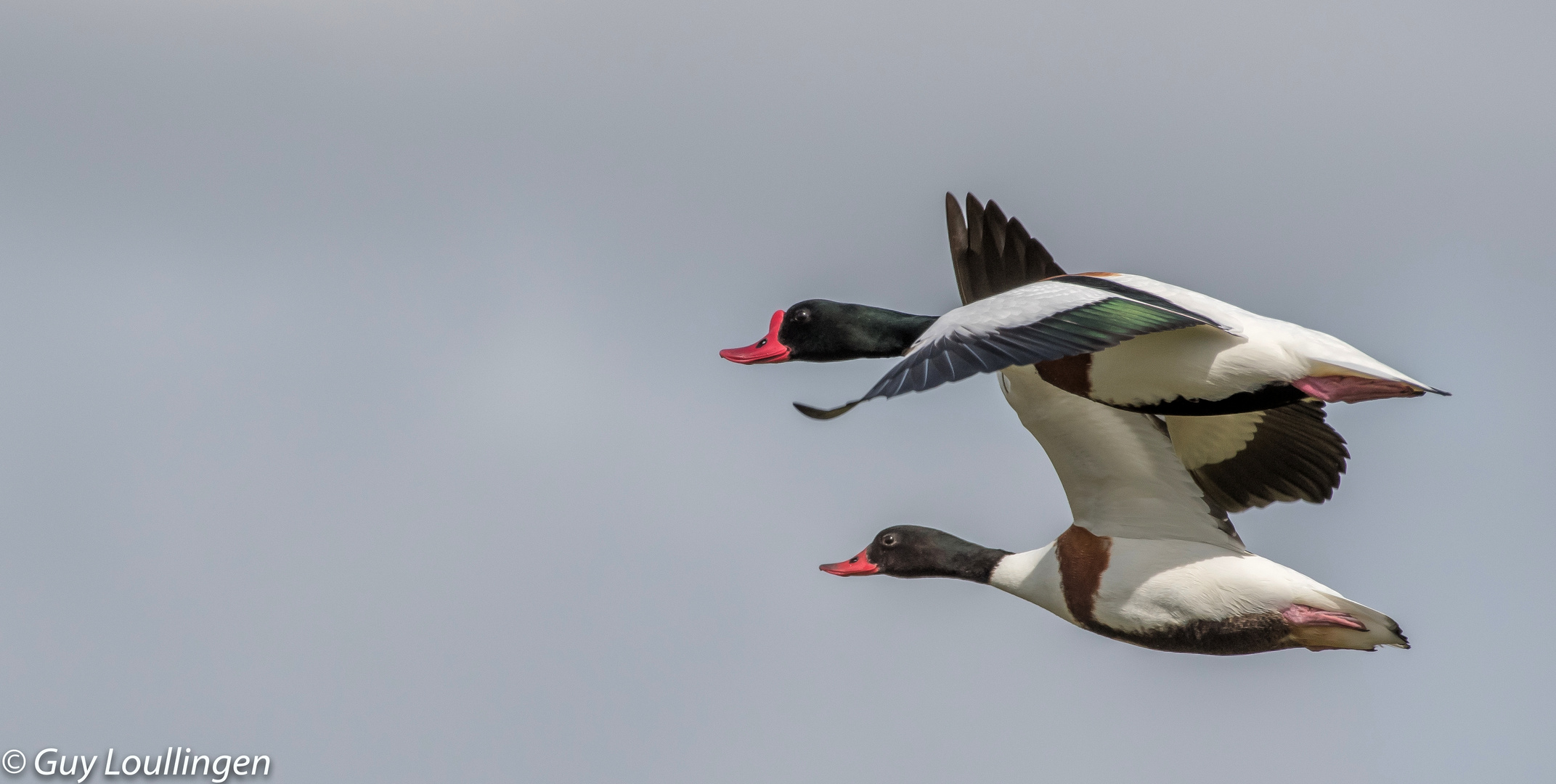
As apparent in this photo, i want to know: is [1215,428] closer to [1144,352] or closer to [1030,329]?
[1144,352]

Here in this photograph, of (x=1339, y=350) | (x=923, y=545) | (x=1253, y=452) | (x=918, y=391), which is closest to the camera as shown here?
(x=918, y=391)

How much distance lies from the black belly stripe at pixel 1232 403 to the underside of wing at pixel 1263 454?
4.08 feet

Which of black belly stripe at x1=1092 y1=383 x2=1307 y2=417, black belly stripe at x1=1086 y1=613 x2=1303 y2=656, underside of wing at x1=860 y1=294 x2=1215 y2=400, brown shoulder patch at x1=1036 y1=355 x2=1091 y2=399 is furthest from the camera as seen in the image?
black belly stripe at x1=1086 y1=613 x2=1303 y2=656

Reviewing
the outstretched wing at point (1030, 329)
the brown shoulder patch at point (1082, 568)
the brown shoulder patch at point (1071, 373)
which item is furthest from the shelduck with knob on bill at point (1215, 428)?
the outstretched wing at point (1030, 329)

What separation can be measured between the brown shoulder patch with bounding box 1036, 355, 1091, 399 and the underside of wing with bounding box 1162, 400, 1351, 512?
4.61ft

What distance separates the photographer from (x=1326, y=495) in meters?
7.52

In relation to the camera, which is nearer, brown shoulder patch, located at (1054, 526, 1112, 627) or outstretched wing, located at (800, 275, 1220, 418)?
outstretched wing, located at (800, 275, 1220, 418)

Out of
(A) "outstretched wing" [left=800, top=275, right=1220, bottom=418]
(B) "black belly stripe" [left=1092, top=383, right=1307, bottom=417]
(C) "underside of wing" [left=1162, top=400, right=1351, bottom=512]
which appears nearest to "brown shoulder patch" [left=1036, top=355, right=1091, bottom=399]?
(B) "black belly stripe" [left=1092, top=383, right=1307, bottom=417]

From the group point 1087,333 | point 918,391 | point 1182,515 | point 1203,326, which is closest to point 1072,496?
point 1182,515

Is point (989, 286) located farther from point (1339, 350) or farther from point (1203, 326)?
point (1339, 350)

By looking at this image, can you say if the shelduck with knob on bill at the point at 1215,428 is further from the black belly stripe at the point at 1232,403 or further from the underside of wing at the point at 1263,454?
the black belly stripe at the point at 1232,403

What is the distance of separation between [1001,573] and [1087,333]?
2.69 m

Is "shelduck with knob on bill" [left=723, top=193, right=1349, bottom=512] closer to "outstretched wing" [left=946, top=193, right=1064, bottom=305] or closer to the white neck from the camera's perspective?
"outstretched wing" [left=946, top=193, right=1064, bottom=305]

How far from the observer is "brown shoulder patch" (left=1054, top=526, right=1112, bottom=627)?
6941 mm
